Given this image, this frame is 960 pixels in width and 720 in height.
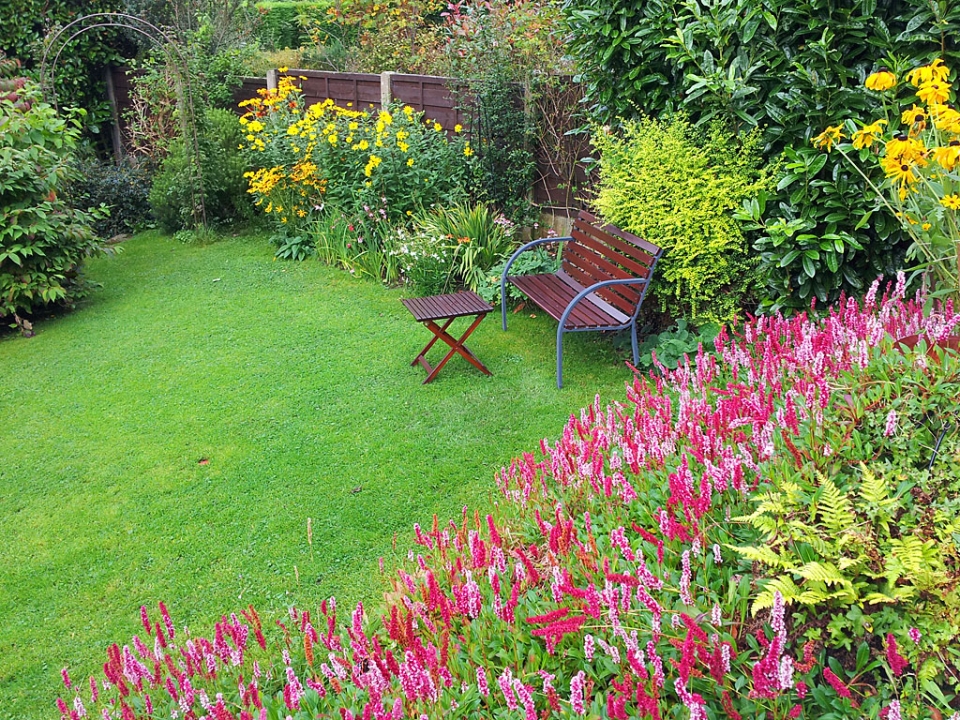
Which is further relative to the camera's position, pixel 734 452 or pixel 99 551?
pixel 99 551

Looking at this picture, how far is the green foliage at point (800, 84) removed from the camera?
13.8 ft

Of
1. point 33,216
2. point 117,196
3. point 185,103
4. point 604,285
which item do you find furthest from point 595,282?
point 117,196

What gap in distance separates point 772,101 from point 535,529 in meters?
3.16

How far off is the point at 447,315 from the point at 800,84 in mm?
2445

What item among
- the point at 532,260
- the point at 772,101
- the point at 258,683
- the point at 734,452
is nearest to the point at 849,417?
the point at 734,452

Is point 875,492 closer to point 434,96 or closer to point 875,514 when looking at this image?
point 875,514

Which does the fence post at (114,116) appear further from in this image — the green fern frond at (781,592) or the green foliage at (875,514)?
the green fern frond at (781,592)

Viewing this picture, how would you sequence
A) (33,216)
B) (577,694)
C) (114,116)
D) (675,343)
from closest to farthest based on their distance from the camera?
1. (577,694)
2. (675,343)
3. (33,216)
4. (114,116)

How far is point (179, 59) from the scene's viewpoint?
360 inches

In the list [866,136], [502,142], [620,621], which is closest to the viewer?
[620,621]

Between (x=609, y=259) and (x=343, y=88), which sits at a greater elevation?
(x=343, y=88)

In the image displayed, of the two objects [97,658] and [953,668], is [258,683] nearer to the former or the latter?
[97,658]

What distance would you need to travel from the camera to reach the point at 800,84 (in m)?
4.48

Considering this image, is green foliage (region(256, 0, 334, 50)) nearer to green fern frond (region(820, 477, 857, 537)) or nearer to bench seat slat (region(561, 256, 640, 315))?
bench seat slat (region(561, 256, 640, 315))
